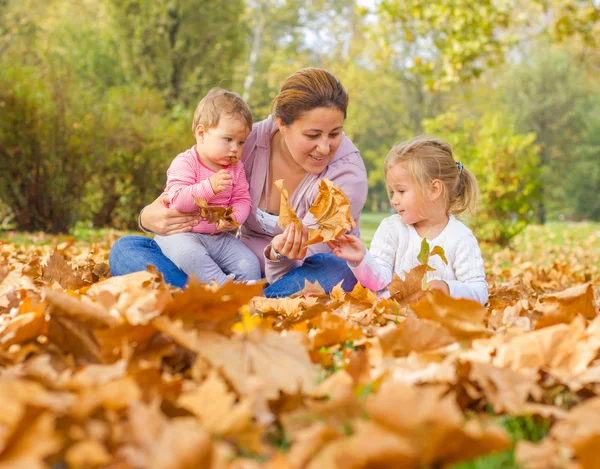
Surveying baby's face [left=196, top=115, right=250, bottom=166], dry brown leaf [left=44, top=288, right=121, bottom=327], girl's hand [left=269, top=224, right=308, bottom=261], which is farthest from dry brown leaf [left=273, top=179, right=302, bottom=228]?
dry brown leaf [left=44, top=288, right=121, bottom=327]

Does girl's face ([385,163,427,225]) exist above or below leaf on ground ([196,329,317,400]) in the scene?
above

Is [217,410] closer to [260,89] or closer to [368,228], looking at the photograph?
[368,228]

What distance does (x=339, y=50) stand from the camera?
38.3 meters

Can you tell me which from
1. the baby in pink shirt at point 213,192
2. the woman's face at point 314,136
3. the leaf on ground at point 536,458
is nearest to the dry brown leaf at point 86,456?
the leaf on ground at point 536,458

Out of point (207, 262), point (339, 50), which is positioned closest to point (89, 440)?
point (207, 262)

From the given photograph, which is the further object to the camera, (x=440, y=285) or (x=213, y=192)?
(x=213, y=192)

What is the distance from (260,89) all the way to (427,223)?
2118 cm

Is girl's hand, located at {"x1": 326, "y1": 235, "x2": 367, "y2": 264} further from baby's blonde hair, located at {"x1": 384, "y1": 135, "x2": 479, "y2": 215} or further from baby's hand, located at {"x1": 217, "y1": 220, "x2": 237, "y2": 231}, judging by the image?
baby's hand, located at {"x1": 217, "y1": 220, "x2": 237, "y2": 231}

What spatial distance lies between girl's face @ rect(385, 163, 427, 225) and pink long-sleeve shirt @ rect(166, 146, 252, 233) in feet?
2.78

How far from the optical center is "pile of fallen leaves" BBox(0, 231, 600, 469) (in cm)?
99

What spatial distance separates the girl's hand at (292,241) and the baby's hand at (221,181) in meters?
0.43

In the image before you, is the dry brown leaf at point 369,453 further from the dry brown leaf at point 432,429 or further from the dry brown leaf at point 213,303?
the dry brown leaf at point 213,303

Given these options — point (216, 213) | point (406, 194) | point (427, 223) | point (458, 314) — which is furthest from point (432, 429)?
point (216, 213)

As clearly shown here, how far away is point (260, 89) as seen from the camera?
2373 centimetres
